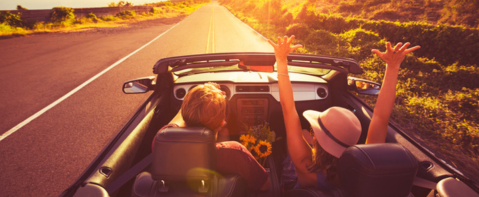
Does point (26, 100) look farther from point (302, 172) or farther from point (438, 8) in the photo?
point (438, 8)

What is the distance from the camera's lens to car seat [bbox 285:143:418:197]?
106 cm

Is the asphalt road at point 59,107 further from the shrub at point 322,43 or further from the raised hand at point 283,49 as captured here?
the raised hand at point 283,49

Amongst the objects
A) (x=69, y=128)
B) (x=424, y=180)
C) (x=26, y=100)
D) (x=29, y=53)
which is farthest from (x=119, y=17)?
(x=424, y=180)

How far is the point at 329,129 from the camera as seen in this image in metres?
1.66

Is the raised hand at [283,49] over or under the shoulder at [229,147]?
over

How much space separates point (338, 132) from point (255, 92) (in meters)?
1.72

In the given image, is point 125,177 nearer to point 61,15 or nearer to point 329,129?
point 329,129

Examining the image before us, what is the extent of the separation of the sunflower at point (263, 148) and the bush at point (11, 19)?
26136 mm

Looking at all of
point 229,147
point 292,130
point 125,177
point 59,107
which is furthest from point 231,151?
point 59,107

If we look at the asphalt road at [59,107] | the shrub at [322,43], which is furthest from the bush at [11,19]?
the shrub at [322,43]

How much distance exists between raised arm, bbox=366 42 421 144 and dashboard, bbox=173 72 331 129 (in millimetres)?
1486

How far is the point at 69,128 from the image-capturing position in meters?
5.05

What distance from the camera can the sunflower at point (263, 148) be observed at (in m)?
2.51

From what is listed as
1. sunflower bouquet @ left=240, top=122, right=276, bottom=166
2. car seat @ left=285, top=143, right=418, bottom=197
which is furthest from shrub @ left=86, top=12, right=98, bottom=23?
car seat @ left=285, top=143, right=418, bottom=197
